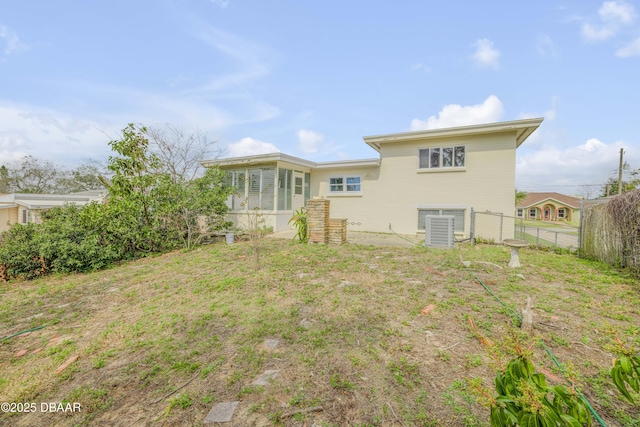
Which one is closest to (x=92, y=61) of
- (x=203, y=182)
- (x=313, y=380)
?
(x=203, y=182)

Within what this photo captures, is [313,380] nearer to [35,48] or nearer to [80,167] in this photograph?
[35,48]


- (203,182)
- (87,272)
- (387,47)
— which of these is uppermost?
(387,47)

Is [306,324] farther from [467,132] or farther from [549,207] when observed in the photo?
[549,207]

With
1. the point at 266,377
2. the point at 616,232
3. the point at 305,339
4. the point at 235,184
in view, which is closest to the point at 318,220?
the point at 305,339

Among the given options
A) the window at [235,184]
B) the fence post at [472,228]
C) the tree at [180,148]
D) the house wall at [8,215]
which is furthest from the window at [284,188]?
the house wall at [8,215]

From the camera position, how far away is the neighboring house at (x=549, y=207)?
3728 centimetres

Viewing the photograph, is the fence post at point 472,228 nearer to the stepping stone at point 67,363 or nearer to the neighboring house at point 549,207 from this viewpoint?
the stepping stone at point 67,363

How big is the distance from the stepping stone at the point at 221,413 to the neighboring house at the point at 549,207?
44.0 metres

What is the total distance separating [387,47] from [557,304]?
28.2 feet

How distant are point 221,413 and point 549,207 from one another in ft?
163

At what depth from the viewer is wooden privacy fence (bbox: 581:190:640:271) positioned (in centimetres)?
528

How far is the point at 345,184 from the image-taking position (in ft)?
41.5

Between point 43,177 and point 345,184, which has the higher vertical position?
point 43,177

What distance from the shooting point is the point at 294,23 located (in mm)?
8398
